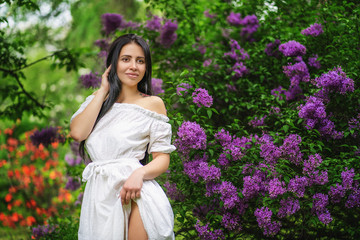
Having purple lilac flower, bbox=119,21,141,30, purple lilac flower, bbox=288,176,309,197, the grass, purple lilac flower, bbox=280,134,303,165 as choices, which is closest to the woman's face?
purple lilac flower, bbox=280,134,303,165

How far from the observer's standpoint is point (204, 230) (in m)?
2.55

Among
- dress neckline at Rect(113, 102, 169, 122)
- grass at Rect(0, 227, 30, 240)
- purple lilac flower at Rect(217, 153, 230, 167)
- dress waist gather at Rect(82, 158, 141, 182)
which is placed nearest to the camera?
dress waist gather at Rect(82, 158, 141, 182)

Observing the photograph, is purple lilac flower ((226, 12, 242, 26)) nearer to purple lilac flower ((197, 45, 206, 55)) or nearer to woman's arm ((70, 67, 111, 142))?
purple lilac flower ((197, 45, 206, 55))

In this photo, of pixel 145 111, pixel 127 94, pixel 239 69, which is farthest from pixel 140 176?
pixel 239 69

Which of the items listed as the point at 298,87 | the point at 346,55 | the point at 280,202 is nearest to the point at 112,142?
the point at 280,202

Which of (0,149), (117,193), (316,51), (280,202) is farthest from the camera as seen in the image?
(0,149)

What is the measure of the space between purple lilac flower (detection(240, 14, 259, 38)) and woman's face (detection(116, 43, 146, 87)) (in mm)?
2102

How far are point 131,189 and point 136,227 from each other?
20cm

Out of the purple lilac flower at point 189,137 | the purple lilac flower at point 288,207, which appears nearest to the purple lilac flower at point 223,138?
the purple lilac flower at point 189,137

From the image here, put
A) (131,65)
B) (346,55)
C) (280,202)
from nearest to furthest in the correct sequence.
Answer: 1. (131,65)
2. (280,202)
3. (346,55)

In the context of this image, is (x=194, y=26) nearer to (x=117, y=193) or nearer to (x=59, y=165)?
(x=117, y=193)

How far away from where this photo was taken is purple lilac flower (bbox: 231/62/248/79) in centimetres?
339

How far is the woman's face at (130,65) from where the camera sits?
2078 mm

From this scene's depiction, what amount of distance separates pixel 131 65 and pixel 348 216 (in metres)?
2.21
